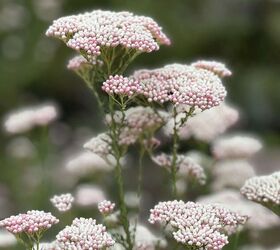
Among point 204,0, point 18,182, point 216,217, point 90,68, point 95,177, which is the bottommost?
point 216,217

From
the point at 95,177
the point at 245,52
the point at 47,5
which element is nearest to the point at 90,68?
the point at 95,177

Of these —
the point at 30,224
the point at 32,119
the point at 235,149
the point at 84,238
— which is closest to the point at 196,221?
the point at 84,238

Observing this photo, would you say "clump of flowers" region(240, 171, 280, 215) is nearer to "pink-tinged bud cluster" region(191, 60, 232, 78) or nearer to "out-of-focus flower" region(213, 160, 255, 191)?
"pink-tinged bud cluster" region(191, 60, 232, 78)

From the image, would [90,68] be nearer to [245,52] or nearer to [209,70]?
[209,70]

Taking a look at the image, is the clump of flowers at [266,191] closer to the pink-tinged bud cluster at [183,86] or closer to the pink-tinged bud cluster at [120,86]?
the pink-tinged bud cluster at [183,86]

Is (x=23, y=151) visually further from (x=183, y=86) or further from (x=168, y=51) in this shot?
(x=168, y=51)

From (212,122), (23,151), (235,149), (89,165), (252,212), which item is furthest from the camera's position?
(23,151)

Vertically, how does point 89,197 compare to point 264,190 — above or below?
above
